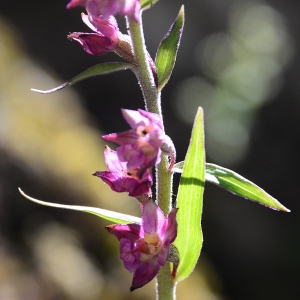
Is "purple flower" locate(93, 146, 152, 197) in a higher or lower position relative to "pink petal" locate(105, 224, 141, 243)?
higher

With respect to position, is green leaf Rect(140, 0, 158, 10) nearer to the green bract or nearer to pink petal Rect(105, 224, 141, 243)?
the green bract

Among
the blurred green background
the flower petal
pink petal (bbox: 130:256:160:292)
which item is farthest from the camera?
the blurred green background

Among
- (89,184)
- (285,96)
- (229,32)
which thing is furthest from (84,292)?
(229,32)

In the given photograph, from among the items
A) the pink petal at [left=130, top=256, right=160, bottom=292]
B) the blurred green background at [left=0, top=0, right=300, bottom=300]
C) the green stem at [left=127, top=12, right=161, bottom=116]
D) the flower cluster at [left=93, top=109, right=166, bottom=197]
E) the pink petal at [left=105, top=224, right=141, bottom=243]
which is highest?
the green stem at [left=127, top=12, right=161, bottom=116]

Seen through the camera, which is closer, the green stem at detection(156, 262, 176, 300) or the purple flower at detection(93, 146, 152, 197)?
the purple flower at detection(93, 146, 152, 197)

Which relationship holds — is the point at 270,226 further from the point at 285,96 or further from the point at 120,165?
the point at 120,165

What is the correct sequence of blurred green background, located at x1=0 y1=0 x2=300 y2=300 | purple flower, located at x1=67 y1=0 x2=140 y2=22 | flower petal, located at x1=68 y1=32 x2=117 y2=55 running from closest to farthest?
purple flower, located at x1=67 y1=0 x2=140 y2=22, flower petal, located at x1=68 y1=32 x2=117 y2=55, blurred green background, located at x1=0 y1=0 x2=300 y2=300

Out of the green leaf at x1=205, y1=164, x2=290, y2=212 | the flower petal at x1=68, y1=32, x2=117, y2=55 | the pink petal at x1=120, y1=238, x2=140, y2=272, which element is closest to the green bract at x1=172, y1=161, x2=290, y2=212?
the green leaf at x1=205, y1=164, x2=290, y2=212
